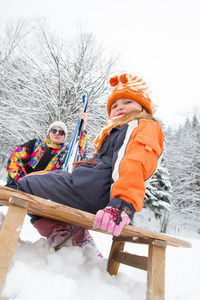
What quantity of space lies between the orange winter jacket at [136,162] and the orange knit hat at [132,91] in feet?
1.37

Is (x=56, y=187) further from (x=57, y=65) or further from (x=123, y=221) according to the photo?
(x=57, y=65)

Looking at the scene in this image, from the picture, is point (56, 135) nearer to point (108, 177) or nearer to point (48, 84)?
point (108, 177)

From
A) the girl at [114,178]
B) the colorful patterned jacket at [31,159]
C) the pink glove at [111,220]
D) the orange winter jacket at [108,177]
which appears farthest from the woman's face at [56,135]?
the pink glove at [111,220]

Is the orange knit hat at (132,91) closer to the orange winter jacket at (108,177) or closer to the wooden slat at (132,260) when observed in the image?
the orange winter jacket at (108,177)

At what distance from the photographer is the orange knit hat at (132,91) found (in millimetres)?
1858

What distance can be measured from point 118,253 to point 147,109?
1.30 m

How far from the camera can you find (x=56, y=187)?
4.44 ft

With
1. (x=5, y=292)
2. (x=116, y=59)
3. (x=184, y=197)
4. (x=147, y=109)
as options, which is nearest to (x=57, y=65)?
(x=116, y=59)

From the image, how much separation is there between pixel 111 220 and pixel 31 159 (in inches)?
89.8

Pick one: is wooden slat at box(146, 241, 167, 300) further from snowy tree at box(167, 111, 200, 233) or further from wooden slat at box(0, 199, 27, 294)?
snowy tree at box(167, 111, 200, 233)

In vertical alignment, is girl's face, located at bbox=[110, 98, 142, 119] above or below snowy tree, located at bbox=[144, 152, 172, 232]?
below

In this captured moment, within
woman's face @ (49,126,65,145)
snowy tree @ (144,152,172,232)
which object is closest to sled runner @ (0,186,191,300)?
woman's face @ (49,126,65,145)

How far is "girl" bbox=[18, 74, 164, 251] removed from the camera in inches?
46.4

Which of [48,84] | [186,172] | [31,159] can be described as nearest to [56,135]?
[31,159]
